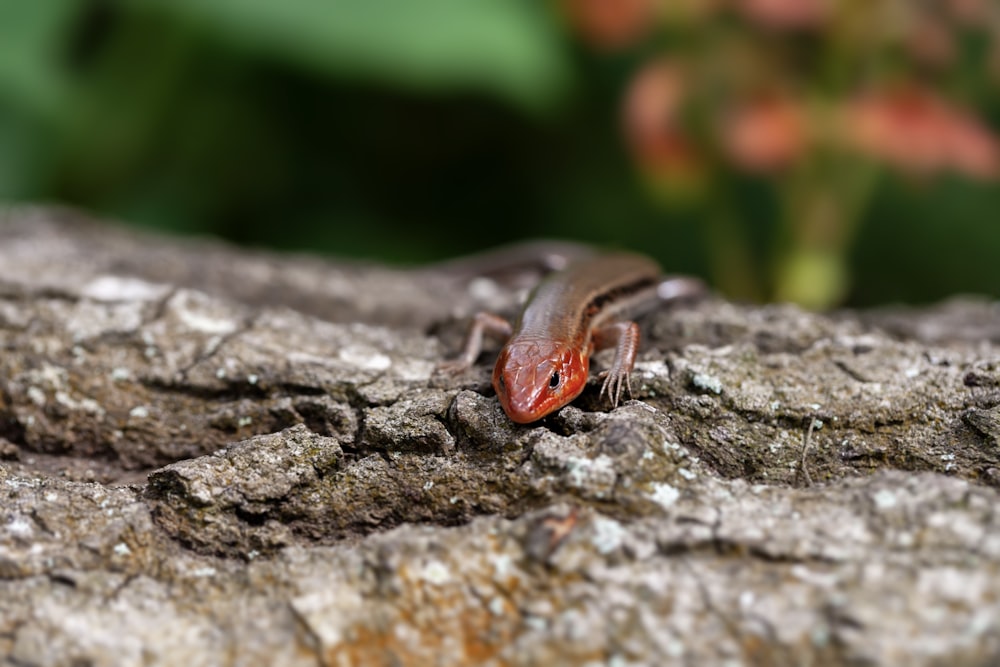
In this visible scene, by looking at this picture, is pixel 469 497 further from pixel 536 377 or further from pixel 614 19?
pixel 614 19

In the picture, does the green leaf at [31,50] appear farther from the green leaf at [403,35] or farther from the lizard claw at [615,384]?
the lizard claw at [615,384]

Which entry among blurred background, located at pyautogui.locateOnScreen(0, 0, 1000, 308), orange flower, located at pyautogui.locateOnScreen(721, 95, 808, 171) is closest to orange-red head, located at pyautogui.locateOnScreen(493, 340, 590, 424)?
orange flower, located at pyautogui.locateOnScreen(721, 95, 808, 171)

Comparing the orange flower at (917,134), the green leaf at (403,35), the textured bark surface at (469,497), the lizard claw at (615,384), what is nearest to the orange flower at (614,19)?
the green leaf at (403,35)

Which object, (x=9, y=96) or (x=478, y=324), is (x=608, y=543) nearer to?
(x=478, y=324)

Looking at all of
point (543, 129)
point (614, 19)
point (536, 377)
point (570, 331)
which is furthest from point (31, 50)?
point (536, 377)

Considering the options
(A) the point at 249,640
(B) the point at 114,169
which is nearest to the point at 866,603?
(A) the point at 249,640

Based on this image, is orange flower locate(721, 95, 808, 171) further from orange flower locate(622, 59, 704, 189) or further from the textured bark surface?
the textured bark surface

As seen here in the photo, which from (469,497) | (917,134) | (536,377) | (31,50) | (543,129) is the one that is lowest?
(469,497)
